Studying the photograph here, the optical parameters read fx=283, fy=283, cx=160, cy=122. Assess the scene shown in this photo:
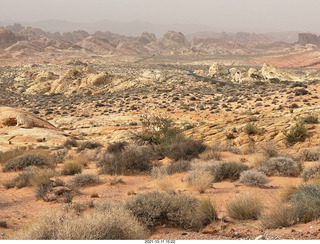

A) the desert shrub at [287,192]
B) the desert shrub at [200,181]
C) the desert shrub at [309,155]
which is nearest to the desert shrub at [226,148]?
the desert shrub at [309,155]

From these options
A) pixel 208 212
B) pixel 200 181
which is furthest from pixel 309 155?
pixel 208 212

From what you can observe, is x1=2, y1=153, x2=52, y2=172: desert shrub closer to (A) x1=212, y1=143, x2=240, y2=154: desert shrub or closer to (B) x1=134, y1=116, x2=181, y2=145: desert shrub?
(B) x1=134, y1=116, x2=181, y2=145: desert shrub

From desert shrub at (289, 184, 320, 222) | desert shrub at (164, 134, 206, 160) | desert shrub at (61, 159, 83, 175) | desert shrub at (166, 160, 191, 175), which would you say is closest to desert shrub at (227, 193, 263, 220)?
desert shrub at (289, 184, 320, 222)

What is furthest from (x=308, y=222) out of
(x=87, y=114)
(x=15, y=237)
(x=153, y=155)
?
(x=87, y=114)

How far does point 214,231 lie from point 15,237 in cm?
358

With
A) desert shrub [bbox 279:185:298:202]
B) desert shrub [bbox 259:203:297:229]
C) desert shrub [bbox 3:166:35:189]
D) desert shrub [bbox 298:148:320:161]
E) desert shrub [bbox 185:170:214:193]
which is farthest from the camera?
desert shrub [bbox 298:148:320:161]

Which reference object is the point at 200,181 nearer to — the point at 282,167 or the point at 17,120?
the point at 282,167

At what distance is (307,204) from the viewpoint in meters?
5.53

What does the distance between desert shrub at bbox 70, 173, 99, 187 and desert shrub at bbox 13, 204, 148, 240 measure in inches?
199

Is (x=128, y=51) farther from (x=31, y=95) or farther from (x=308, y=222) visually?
(x=308, y=222)

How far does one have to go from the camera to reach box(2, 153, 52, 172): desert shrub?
12.3 m

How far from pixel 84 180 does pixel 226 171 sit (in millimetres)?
5005

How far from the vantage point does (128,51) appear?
198m

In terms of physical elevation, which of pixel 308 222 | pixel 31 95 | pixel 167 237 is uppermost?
pixel 308 222
